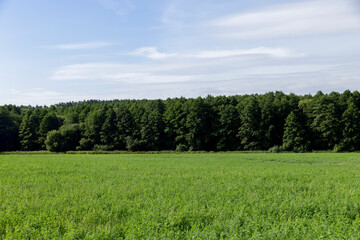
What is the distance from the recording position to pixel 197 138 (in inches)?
2867

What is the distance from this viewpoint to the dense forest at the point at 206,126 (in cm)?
6469

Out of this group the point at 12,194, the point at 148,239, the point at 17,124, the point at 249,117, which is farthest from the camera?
the point at 17,124

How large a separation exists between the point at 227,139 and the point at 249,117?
8348 mm

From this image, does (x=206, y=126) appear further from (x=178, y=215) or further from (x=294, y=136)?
(x=178, y=215)

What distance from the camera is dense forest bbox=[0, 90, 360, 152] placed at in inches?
2547

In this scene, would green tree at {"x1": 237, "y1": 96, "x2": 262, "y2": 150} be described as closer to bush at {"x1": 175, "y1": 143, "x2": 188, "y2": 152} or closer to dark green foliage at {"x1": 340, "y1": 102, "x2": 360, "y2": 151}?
bush at {"x1": 175, "y1": 143, "x2": 188, "y2": 152}

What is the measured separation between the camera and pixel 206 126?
74.1 meters

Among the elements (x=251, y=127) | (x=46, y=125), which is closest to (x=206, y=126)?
(x=251, y=127)

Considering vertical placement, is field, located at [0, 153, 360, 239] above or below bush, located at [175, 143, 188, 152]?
above

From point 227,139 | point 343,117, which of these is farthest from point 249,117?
point 343,117

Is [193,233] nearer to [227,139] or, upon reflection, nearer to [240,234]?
[240,234]

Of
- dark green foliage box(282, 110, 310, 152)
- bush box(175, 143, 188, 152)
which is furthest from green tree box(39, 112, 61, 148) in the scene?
dark green foliage box(282, 110, 310, 152)

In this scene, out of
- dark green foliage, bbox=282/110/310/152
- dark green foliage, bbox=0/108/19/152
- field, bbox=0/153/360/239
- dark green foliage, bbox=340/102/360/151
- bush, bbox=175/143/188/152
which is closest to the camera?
field, bbox=0/153/360/239

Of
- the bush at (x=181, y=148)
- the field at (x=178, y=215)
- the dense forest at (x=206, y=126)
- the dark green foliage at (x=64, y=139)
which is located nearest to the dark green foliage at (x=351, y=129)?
the dense forest at (x=206, y=126)
